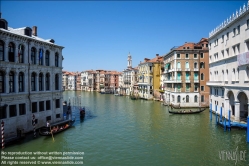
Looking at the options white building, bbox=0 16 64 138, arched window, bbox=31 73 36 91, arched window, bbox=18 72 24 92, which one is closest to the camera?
white building, bbox=0 16 64 138

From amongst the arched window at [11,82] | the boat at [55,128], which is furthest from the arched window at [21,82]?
the boat at [55,128]

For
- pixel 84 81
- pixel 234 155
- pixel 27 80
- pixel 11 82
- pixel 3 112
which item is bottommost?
pixel 234 155

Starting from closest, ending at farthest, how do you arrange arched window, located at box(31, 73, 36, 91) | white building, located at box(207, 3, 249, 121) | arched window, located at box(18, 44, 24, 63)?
arched window, located at box(18, 44, 24, 63)
arched window, located at box(31, 73, 36, 91)
white building, located at box(207, 3, 249, 121)

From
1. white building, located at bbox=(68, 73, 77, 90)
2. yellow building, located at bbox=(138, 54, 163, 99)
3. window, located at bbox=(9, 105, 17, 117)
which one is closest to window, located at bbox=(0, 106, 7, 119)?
window, located at bbox=(9, 105, 17, 117)

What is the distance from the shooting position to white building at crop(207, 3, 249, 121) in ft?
57.0

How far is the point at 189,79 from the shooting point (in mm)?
31453

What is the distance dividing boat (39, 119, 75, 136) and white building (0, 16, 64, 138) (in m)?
0.71

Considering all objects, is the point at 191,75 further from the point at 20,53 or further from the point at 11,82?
the point at 11,82

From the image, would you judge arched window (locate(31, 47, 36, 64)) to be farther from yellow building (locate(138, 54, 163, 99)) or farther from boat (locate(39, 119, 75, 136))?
yellow building (locate(138, 54, 163, 99))

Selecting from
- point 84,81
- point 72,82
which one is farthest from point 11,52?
point 72,82

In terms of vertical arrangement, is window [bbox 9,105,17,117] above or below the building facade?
below

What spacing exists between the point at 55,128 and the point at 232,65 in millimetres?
16390

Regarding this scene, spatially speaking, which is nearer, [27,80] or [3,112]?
[3,112]

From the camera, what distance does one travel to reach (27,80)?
15.6 metres
